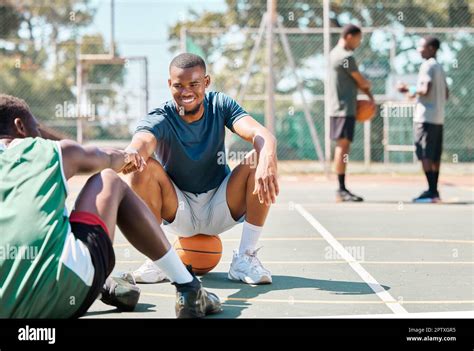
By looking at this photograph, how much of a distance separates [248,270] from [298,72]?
15775 mm

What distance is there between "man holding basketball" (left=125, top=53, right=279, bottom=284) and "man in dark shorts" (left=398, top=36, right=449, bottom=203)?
21.9 ft

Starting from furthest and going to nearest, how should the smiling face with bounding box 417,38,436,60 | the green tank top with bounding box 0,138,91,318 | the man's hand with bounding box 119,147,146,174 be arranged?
the smiling face with bounding box 417,38,436,60
the man's hand with bounding box 119,147,146,174
the green tank top with bounding box 0,138,91,318

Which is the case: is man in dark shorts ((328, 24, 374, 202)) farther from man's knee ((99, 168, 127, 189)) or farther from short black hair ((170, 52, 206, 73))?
man's knee ((99, 168, 127, 189))

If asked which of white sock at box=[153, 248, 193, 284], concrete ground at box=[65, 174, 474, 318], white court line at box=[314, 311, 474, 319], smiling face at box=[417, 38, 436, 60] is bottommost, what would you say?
concrete ground at box=[65, 174, 474, 318]

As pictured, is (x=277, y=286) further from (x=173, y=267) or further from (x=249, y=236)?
(x=173, y=267)

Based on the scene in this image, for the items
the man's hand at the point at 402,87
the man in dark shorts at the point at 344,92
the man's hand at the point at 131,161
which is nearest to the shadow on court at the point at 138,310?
the man's hand at the point at 131,161

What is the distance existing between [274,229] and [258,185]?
12.8 feet

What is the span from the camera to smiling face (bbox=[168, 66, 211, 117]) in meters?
6.15

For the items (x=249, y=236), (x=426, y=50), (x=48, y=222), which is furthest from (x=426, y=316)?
(x=426, y=50)

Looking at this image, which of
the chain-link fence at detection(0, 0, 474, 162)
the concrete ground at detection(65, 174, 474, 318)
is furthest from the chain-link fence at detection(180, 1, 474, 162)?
the concrete ground at detection(65, 174, 474, 318)
